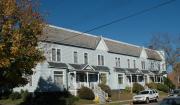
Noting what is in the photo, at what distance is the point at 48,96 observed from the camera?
42.0 meters

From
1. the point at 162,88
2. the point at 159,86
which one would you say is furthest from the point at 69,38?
the point at 162,88

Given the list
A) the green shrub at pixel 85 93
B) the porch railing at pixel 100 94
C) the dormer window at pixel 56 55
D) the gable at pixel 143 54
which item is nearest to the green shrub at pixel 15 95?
the dormer window at pixel 56 55

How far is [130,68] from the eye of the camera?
211ft

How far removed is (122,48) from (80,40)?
14034 millimetres

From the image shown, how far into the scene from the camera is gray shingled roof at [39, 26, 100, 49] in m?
44.9

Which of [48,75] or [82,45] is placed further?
[82,45]

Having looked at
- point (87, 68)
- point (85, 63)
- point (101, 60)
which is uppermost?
point (101, 60)

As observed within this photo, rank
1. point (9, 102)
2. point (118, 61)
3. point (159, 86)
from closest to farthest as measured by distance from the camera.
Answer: point (9, 102) < point (118, 61) < point (159, 86)

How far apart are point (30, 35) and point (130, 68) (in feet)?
133

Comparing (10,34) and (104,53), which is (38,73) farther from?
(10,34)

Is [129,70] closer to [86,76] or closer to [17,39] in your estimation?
[86,76]

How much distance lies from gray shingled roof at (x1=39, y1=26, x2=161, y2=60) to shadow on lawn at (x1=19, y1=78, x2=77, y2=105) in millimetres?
5470

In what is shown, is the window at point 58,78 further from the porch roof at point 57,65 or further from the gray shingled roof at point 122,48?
the gray shingled roof at point 122,48

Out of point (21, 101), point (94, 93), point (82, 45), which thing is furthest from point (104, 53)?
point (21, 101)
